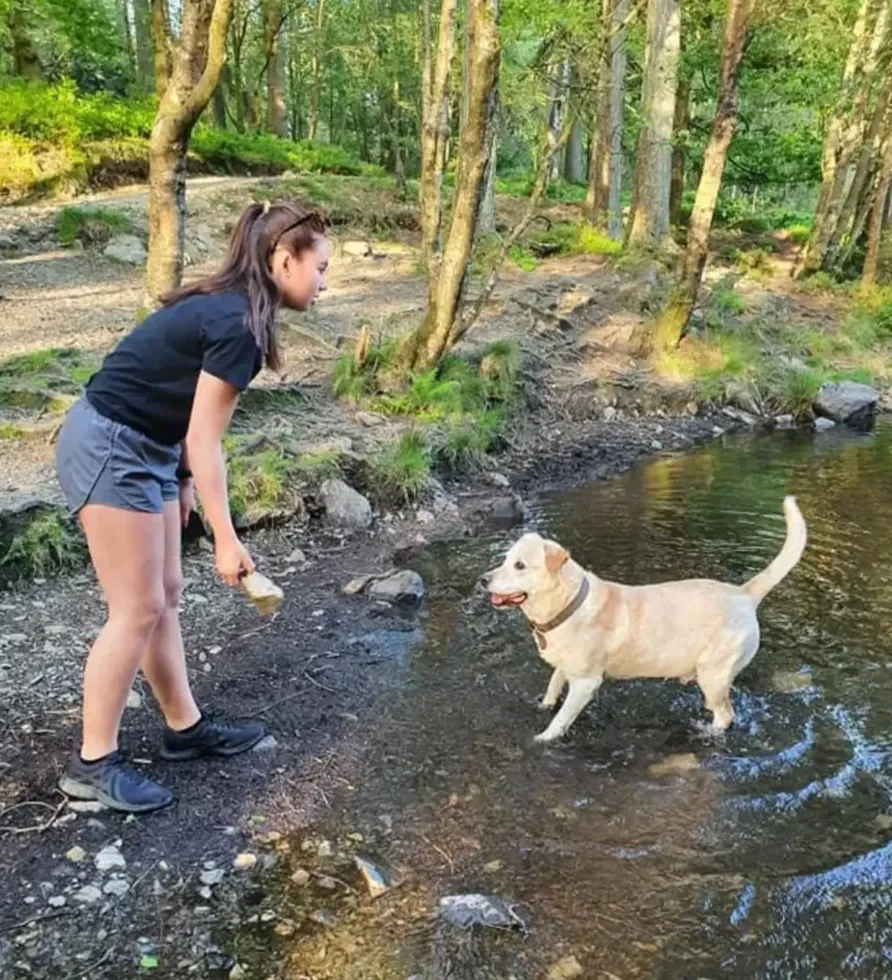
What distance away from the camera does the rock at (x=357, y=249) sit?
56.7ft

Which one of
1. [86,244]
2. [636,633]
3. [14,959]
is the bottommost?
[14,959]

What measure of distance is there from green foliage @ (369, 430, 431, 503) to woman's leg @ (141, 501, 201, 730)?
4.54 meters

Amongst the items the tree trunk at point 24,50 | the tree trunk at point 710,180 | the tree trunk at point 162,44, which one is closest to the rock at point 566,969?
the tree trunk at point 162,44

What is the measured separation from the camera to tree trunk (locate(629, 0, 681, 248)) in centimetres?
1702

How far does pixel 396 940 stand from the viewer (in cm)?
360

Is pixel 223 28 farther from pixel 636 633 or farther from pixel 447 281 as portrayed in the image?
pixel 636 633

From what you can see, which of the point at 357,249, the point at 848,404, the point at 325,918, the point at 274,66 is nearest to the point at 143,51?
the point at 274,66

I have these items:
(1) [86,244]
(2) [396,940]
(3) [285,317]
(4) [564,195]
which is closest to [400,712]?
(2) [396,940]

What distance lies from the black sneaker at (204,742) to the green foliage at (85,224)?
1234 centimetres

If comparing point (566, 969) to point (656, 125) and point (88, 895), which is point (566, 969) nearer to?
point (88, 895)

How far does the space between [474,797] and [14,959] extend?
213 centimetres

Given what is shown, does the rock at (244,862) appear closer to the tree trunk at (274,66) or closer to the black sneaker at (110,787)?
the black sneaker at (110,787)

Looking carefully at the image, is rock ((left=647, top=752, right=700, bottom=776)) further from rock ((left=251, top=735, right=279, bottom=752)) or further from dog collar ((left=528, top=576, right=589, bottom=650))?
rock ((left=251, top=735, right=279, bottom=752))

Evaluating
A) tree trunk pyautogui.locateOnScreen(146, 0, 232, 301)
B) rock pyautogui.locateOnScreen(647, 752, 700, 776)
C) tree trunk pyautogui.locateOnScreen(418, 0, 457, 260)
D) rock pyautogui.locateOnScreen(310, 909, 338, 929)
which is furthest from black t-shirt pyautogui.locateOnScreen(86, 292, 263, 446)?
tree trunk pyautogui.locateOnScreen(418, 0, 457, 260)
